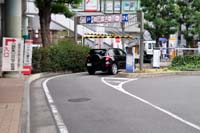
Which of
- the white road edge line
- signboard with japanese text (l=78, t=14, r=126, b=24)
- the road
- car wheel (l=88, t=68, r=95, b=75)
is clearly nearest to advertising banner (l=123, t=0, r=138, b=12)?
signboard with japanese text (l=78, t=14, r=126, b=24)

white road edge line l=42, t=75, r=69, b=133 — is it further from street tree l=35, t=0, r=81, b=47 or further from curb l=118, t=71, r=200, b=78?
street tree l=35, t=0, r=81, b=47

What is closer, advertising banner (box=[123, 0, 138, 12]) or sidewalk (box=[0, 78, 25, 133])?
sidewalk (box=[0, 78, 25, 133])

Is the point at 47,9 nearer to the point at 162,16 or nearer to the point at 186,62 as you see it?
the point at 186,62

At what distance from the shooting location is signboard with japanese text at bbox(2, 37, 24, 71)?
2042cm

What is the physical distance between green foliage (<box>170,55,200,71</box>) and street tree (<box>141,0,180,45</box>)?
14.1 metres

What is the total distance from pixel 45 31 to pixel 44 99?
1660 centimetres

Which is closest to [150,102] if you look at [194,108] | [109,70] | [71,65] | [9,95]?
[194,108]

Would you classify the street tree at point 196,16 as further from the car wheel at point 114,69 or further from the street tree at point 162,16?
the car wheel at point 114,69

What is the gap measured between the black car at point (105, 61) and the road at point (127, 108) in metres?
Answer: 8.49

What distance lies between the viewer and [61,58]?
90.0 ft

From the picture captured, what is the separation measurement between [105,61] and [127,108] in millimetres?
14753

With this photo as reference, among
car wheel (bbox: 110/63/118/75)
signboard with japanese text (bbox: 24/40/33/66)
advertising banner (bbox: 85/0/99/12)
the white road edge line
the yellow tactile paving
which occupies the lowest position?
the white road edge line

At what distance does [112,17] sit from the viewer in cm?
3222

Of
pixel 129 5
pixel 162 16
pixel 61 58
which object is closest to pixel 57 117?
pixel 61 58
